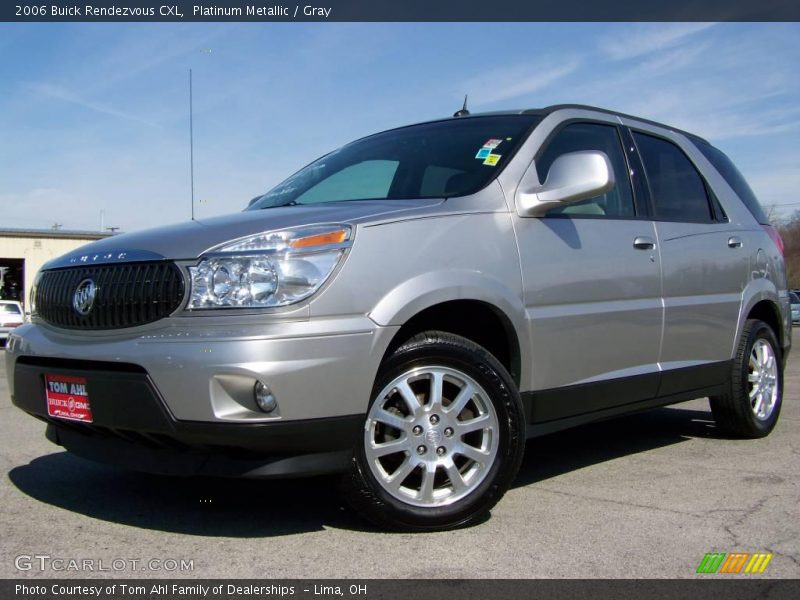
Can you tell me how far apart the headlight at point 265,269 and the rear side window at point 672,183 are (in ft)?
7.73

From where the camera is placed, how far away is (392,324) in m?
3.16

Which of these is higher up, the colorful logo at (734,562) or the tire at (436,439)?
the tire at (436,439)

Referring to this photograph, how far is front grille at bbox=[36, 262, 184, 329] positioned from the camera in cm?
310

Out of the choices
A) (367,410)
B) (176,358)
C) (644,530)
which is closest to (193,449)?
(176,358)

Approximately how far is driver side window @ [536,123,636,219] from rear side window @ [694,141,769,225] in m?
1.23

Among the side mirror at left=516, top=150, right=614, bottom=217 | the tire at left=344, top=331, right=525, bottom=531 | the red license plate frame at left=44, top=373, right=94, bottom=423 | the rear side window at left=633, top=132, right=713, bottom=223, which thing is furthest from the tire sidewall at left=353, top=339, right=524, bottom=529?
the rear side window at left=633, top=132, right=713, bottom=223

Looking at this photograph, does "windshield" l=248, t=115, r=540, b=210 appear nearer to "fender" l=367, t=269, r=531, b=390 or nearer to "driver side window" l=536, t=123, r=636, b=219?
"driver side window" l=536, t=123, r=636, b=219

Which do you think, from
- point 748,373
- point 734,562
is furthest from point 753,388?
point 734,562

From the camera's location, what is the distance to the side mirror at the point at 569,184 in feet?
12.3

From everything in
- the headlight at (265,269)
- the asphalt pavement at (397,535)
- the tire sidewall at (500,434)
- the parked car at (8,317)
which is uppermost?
the headlight at (265,269)

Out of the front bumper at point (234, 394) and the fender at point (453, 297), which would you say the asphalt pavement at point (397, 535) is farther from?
the fender at point (453, 297)

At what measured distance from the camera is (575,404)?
3.99 metres

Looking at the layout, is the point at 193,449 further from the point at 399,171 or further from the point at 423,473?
the point at 399,171

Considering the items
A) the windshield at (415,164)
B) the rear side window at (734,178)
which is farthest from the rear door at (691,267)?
the windshield at (415,164)
